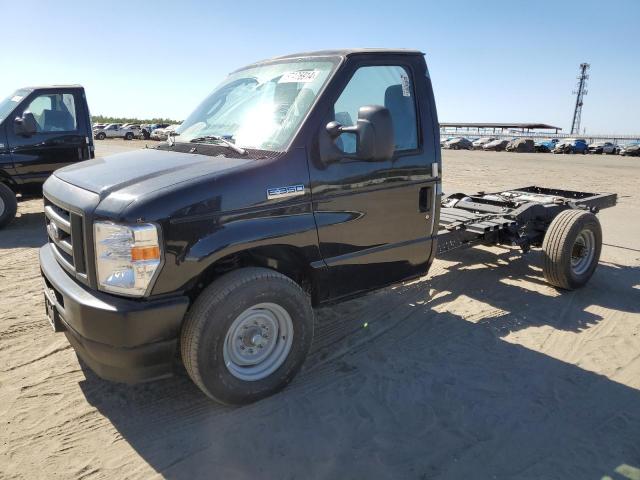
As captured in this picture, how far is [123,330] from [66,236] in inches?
38.7

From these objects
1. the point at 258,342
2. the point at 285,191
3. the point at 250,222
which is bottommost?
the point at 258,342

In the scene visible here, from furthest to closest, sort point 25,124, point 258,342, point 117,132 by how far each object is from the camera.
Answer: point 117,132, point 25,124, point 258,342

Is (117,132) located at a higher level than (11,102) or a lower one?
lower

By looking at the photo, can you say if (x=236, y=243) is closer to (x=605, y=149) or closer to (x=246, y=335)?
(x=246, y=335)

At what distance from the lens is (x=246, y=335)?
3348 mm

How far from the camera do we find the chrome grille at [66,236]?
3023 millimetres

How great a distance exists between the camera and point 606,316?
16.9 feet

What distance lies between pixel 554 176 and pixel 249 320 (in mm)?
19763

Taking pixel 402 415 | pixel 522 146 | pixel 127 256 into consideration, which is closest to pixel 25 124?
pixel 127 256

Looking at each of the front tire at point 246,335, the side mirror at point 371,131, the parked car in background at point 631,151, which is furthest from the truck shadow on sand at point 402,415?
the parked car in background at point 631,151

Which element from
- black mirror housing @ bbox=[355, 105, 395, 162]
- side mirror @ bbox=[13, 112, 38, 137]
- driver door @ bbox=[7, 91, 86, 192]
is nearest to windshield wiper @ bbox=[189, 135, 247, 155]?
black mirror housing @ bbox=[355, 105, 395, 162]

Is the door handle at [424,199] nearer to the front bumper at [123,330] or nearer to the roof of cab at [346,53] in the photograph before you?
the roof of cab at [346,53]

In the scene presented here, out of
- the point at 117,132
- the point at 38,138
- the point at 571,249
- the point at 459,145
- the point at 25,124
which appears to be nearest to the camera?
the point at 571,249

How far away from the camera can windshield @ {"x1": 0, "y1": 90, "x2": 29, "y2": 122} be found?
817cm
